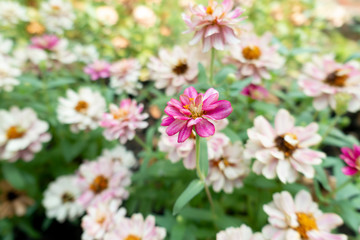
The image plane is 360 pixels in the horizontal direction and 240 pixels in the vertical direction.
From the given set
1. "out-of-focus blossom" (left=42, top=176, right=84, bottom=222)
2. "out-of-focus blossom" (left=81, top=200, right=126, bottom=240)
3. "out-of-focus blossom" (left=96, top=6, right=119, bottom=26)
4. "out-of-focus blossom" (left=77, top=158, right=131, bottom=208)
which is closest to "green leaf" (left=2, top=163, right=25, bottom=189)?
"out-of-focus blossom" (left=42, top=176, right=84, bottom=222)

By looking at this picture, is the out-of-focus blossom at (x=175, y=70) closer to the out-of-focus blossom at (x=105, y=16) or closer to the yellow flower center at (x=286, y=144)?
the yellow flower center at (x=286, y=144)

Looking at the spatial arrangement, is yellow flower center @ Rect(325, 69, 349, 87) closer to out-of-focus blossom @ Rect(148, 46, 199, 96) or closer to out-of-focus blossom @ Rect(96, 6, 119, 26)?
out-of-focus blossom @ Rect(148, 46, 199, 96)

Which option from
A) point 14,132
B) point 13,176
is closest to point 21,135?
point 14,132

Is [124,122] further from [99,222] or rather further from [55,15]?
[55,15]

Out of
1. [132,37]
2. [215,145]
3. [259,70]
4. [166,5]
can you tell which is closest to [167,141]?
[215,145]

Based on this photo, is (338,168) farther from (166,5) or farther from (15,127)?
(166,5)

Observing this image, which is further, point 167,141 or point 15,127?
point 15,127
